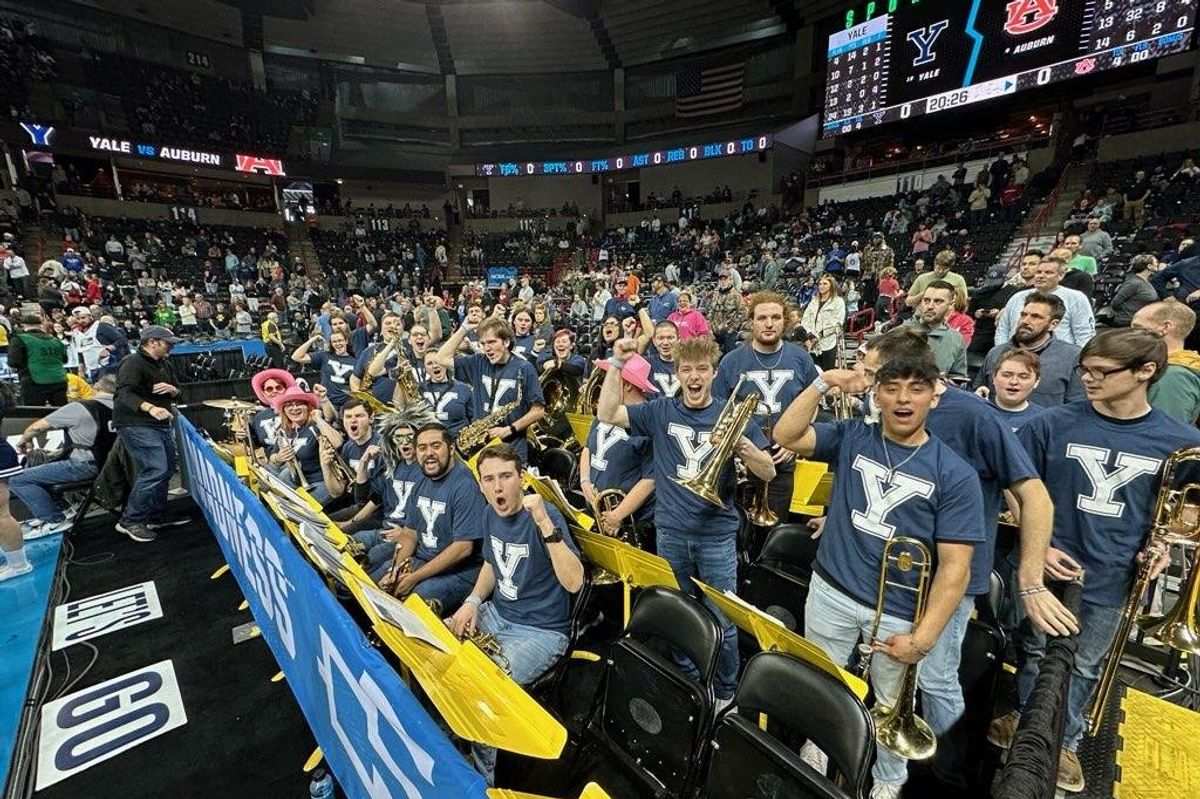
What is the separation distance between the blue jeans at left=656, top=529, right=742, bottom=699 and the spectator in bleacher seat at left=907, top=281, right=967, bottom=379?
2.65m

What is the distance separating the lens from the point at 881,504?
223 centimetres

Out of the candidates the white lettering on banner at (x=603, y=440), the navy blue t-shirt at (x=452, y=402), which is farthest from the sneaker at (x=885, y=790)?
the navy blue t-shirt at (x=452, y=402)

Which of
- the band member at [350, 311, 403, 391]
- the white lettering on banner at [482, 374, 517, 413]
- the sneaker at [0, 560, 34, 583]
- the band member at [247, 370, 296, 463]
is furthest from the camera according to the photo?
the band member at [350, 311, 403, 391]

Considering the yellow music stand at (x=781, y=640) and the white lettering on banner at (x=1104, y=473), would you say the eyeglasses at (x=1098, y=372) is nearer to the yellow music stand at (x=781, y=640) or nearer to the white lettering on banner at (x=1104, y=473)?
the white lettering on banner at (x=1104, y=473)

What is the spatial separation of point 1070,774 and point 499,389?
4.66 meters

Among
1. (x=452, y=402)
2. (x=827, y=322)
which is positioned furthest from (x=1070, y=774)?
(x=827, y=322)

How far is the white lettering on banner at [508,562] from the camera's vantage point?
2984mm

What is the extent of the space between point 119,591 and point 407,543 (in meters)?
3.27

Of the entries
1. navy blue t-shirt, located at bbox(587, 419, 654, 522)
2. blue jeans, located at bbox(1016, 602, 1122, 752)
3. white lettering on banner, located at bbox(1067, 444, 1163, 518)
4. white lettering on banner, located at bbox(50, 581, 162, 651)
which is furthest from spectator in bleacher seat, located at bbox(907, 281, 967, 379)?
white lettering on banner, located at bbox(50, 581, 162, 651)

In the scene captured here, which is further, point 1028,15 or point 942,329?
point 1028,15

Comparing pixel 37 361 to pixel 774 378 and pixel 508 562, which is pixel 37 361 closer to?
pixel 508 562

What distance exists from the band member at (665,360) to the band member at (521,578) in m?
2.31

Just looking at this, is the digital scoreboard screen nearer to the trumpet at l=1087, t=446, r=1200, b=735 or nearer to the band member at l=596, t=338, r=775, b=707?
the trumpet at l=1087, t=446, r=1200, b=735

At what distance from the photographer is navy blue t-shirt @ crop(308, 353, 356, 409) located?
22.0ft
